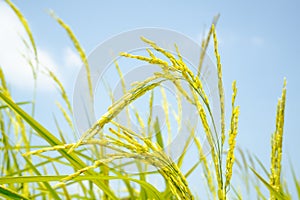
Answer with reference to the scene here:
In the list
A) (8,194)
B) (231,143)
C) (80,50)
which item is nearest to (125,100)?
(231,143)

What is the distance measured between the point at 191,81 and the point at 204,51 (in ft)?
1.66

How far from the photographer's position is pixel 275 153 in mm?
767

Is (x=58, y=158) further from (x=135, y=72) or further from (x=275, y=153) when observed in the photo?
(x=275, y=153)

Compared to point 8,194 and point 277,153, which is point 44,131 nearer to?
point 8,194

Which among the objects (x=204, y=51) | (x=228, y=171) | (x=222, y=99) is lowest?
(x=228, y=171)

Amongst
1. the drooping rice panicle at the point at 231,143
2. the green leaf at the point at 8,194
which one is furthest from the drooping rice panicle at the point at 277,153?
the green leaf at the point at 8,194

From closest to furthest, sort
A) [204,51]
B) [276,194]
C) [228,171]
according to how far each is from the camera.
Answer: [228,171]
[276,194]
[204,51]

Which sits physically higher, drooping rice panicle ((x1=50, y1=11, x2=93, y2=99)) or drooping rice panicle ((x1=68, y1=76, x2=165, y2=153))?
drooping rice panicle ((x1=50, y1=11, x2=93, y2=99))

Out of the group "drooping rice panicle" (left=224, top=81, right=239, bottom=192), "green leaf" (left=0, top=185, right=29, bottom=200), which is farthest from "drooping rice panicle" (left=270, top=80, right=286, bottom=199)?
"green leaf" (left=0, top=185, right=29, bottom=200)

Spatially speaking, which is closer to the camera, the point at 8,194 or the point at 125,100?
the point at 125,100

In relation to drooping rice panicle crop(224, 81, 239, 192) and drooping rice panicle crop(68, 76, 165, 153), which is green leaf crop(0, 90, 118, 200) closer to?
drooping rice panicle crop(68, 76, 165, 153)

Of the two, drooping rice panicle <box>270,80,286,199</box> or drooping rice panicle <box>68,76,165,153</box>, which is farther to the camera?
drooping rice panicle <box>270,80,286,199</box>

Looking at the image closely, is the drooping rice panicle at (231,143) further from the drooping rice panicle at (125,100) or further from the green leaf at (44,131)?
the green leaf at (44,131)

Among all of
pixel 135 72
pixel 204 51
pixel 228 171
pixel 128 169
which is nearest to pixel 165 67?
pixel 228 171
